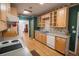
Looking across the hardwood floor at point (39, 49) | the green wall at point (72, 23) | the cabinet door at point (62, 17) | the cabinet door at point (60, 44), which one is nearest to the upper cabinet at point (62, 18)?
the cabinet door at point (62, 17)

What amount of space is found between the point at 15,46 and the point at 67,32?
5.97 feet

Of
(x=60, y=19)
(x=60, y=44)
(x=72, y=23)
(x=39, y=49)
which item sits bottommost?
(x=39, y=49)

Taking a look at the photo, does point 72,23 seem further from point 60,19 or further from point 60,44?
point 60,44

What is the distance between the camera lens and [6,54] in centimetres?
89

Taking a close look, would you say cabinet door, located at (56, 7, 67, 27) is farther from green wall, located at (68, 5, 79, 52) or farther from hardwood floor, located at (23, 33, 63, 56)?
hardwood floor, located at (23, 33, 63, 56)

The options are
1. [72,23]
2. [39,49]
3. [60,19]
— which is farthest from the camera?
[60,19]

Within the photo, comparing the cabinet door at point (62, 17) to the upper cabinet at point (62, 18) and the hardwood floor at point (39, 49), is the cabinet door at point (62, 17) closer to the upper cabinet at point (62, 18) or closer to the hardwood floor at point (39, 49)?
the upper cabinet at point (62, 18)

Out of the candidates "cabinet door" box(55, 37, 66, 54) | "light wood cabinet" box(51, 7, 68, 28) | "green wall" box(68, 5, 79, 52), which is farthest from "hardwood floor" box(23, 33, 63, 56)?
"light wood cabinet" box(51, 7, 68, 28)

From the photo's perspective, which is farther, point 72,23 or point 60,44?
point 60,44

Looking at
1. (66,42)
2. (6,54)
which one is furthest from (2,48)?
(66,42)

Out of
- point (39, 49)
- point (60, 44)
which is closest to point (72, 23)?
point (60, 44)

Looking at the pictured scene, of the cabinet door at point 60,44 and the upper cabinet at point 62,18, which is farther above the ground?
the upper cabinet at point 62,18

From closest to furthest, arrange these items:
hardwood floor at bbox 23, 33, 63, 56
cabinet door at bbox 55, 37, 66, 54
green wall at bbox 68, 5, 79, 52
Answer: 1. hardwood floor at bbox 23, 33, 63, 56
2. green wall at bbox 68, 5, 79, 52
3. cabinet door at bbox 55, 37, 66, 54

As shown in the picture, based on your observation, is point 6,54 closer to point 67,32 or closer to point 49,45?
point 67,32
